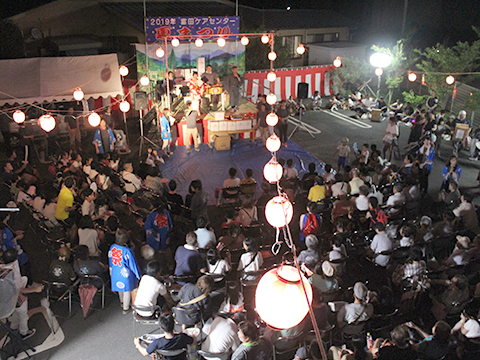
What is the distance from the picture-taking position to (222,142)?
12.4 m

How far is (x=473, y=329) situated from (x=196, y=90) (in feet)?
32.6

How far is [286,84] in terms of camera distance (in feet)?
58.9

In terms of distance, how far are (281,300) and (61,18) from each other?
54.5ft

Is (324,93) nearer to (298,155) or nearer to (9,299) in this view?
(298,155)

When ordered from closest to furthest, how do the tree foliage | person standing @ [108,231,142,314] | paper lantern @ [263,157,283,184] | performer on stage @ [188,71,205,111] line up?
person standing @ [108,231,142,314]
paper lantern @ [263,157,283,184]
performer on stage @ [188,71,205,111]
the tree foliage

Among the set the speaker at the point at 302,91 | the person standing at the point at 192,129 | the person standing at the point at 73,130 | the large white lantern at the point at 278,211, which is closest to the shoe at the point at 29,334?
the large white lantern at the point at 278,211

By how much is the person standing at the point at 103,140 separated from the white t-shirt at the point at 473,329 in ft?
30.4

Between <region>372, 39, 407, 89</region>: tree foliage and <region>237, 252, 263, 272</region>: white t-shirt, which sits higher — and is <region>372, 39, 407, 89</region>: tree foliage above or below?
above

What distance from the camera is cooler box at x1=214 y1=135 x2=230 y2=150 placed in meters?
12.4

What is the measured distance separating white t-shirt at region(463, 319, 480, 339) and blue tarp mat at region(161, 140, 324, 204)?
235 inches

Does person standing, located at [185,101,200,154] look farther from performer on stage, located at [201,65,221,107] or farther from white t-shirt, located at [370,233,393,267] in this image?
white t-shirt, located at [370,233,393,267]

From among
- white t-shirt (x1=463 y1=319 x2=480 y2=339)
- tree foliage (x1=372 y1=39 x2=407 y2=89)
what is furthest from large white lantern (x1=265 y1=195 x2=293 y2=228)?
tree foliage (x1=372 y1=39 x2=407 y2=89)

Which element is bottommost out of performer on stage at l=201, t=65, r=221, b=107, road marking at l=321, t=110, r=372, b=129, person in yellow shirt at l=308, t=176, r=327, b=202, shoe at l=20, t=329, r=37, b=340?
shoe at l=20, t=329, r=37, b=340

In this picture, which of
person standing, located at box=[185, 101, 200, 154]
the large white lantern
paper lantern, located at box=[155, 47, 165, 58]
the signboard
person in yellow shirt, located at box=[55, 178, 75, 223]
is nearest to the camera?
the large white lantern
